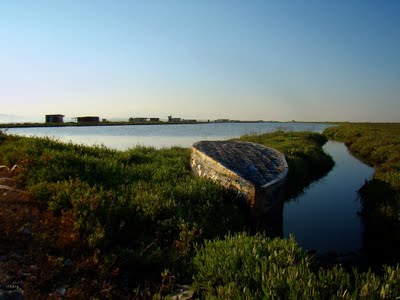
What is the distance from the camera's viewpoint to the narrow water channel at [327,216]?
9727mm

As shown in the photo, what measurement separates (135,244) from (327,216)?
8189 mm

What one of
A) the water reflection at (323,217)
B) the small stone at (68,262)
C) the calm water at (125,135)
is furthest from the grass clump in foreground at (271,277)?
the calm water at (125,135)

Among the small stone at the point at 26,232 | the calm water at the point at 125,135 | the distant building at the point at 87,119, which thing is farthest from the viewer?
the distant building at the point at 87,119

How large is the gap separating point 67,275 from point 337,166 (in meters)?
21.9

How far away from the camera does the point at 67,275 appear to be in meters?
5.38

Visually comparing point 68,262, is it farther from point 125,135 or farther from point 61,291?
point 125,135

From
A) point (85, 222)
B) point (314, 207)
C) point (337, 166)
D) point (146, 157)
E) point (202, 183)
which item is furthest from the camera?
point (337, 166)

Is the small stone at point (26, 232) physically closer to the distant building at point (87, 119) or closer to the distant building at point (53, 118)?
the distant building at point (53, 118)

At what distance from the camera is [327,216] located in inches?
483

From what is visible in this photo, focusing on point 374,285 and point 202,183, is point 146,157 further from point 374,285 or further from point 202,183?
point 374,285

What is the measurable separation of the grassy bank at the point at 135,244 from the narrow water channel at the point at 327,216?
2.66 metres

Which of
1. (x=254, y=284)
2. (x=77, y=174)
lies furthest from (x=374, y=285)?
(x=77, y=174)

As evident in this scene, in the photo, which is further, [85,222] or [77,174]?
[77,174]

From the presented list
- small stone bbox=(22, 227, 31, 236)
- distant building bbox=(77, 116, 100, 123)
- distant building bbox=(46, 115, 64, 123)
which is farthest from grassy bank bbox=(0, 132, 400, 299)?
distant building bbox=(77, 116, 100, 123)
